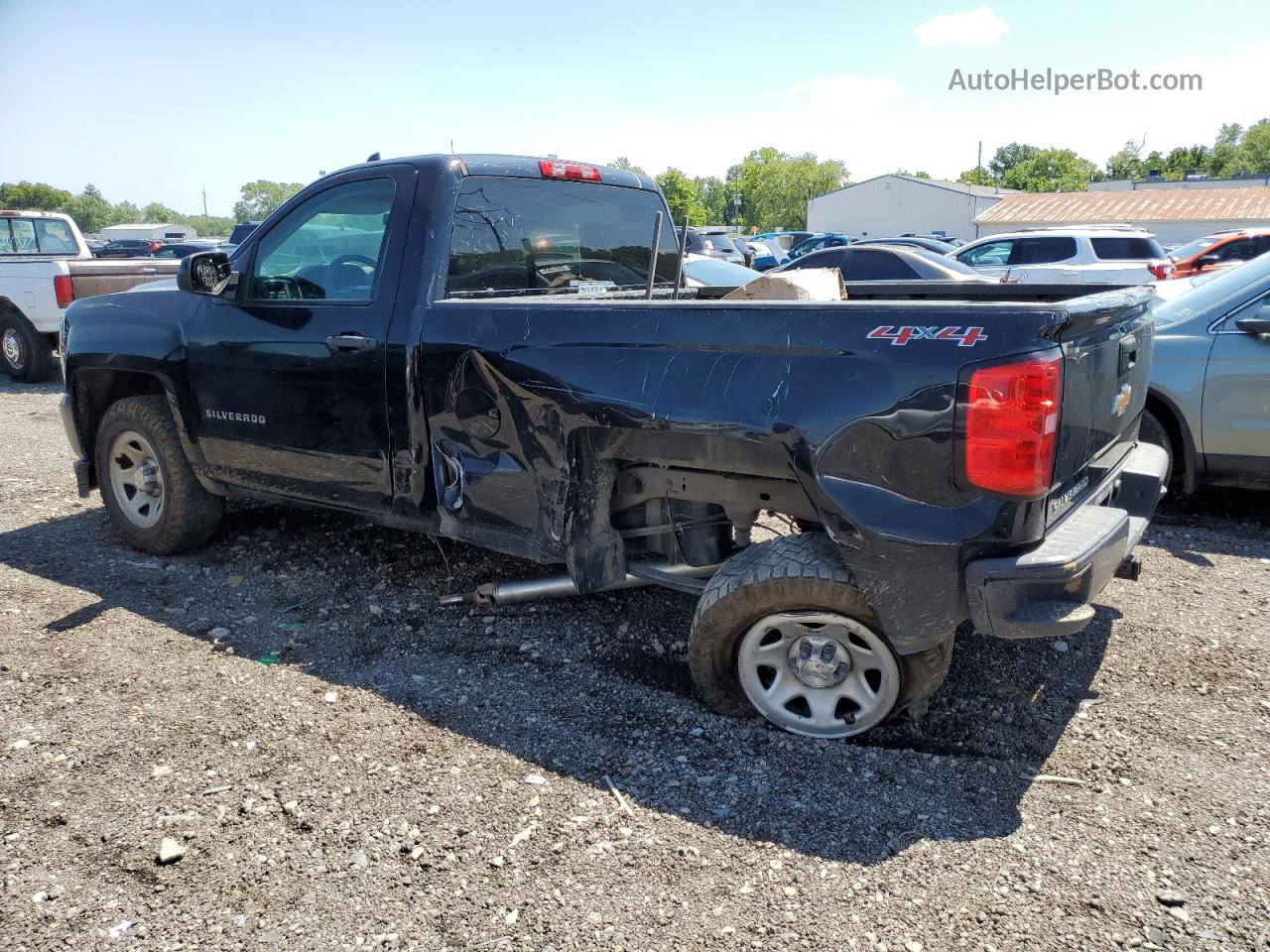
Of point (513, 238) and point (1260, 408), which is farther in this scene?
point (1260, 408)

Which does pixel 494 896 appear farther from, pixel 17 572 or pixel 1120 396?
pixel 17 572

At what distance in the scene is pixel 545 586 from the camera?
4.07 m

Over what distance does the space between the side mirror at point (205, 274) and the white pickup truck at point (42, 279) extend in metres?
7.55

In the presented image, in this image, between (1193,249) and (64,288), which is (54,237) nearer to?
(64,288)

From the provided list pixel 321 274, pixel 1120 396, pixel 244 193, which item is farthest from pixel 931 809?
pixel 244 193

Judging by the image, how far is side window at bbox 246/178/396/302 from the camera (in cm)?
408

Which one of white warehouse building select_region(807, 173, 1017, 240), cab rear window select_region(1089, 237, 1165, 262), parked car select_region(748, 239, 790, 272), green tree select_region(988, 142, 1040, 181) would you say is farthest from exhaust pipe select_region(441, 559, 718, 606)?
green tree select_region(988, 142, 1040, 181)

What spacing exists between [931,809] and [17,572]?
4785 millimetres

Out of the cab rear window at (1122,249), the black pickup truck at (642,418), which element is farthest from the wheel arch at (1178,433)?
the cab rear window at (1122,249)

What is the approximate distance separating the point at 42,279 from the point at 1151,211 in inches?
1902

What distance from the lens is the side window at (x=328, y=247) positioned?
13.4 feet

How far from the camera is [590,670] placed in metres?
3.91

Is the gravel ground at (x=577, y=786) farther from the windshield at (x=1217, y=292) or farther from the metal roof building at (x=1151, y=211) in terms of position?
the metal roof building at (x=1151, y=211)

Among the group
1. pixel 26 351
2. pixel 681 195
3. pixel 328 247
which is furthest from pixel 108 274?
pixel 681 195
